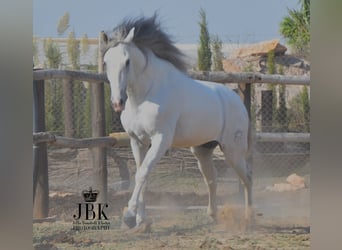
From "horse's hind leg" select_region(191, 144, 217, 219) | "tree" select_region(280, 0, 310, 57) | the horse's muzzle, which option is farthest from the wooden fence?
"horse's hind leg" select_region(191, 144, 217, 219)

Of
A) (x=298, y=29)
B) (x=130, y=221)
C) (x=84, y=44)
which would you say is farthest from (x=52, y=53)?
(x=298, y=29)

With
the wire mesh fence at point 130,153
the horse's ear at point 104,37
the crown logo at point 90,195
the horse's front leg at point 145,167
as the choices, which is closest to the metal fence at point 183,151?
the wire mesh fence at point 130,153

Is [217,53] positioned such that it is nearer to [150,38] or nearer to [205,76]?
[205,76]

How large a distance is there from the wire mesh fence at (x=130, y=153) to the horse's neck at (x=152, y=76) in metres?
0.23

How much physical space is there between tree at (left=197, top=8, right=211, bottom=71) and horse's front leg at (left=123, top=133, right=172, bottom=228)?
Answer: 0.55 metres

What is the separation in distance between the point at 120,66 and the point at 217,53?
0.68 meters

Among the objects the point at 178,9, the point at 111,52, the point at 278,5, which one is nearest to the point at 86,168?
the point at 111,52

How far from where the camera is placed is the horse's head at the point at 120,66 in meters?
5.46

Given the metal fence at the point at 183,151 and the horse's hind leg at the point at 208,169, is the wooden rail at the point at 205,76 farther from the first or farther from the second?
the horse's hind leg at the point at 208,169

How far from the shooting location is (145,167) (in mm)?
5500

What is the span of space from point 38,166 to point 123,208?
0.66 m

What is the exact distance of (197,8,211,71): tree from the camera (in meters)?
5.38

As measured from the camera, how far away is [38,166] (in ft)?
18.2
